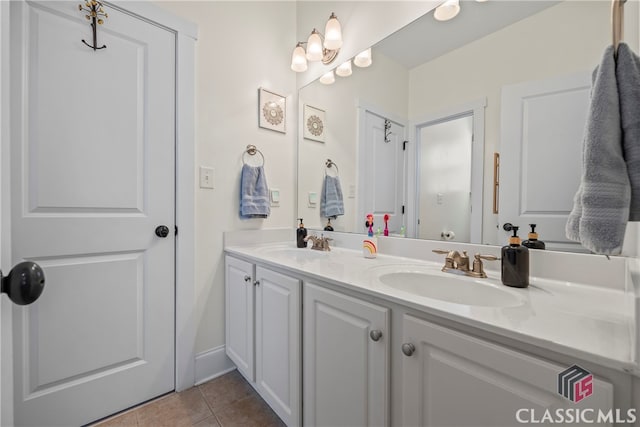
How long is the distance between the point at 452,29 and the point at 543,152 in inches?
26.8

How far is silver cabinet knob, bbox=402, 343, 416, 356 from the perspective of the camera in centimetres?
69

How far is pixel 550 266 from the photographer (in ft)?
2.92

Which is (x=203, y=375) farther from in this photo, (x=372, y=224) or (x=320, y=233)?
(x=372, y=224)

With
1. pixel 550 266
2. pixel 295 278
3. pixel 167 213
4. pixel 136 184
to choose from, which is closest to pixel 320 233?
pixel 295 278

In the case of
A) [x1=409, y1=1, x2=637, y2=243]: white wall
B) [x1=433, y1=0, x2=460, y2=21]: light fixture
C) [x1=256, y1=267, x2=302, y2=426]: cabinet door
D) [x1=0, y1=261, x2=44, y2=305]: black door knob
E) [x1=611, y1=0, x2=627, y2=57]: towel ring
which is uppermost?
[x1=433, y1=0, x2=460, y2=21]: light fixture

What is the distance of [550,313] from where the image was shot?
24.2 inches

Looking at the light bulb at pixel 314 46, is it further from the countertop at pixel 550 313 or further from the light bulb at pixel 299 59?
the countertop at pixel 550 313

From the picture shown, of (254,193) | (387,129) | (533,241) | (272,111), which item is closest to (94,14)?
(272,111)

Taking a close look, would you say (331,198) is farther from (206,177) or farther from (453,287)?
(453,287)

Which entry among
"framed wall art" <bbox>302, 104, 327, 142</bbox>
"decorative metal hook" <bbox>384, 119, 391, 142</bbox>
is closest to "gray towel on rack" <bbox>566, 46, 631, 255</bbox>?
"decorative metal hook" <bbox>384, 119, 391, 142</bbox>

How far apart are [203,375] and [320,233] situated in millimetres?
1094

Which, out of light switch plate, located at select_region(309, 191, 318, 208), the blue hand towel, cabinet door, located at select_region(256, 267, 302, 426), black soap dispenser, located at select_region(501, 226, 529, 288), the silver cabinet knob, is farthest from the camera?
light switch plate, located at select_region(309, 191, 318, 208)

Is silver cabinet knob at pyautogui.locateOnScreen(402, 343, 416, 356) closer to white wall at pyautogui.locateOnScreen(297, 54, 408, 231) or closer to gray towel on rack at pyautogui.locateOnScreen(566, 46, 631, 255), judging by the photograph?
gray towel on rack at pyautogui.locateOnScreen(566, 46, 631, 255)

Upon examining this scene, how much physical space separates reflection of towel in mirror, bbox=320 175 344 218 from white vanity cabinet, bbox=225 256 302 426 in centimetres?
68
